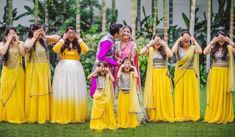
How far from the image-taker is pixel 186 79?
8031 millimetres

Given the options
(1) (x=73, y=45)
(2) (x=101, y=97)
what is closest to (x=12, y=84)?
(1) (x=73, y=45)

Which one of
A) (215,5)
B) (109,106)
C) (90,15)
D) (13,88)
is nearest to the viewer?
(109,106)

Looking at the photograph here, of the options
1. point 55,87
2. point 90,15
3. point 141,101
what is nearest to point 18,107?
point 55,87

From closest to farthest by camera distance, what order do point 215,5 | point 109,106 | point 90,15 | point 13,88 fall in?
point 109,106
point 13,88
point 90,15
point 215,5

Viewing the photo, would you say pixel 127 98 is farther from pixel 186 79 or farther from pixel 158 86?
pixel 186 79

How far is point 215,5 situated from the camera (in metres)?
17.0

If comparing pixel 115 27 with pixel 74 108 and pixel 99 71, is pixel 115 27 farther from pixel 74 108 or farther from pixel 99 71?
pixel 74 108

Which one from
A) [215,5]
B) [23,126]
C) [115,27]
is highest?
[215,5]

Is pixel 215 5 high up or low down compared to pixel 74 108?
up

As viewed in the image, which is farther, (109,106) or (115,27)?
(115,27)

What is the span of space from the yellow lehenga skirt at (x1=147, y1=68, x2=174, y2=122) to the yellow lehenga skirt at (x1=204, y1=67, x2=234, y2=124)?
2.04 feet

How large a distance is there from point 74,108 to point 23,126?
841 mm

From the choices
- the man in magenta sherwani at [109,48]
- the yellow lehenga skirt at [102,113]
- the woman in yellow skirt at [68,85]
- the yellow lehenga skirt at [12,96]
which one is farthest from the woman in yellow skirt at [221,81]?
the yellow lehenga skirt at [12,96]

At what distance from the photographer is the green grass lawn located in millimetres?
6805
